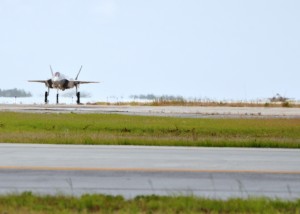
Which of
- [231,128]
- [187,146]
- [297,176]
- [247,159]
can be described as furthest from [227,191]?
[231,128]

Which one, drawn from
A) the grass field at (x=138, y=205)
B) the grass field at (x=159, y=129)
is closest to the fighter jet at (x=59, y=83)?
the grass field at (x=159, y=129)

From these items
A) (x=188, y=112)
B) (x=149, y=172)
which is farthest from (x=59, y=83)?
(x=149, y=172)

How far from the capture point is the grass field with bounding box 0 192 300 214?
9094 millimetres

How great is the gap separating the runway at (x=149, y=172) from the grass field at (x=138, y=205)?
696 mm

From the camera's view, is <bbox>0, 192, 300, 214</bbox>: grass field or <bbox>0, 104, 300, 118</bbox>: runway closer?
<bbox>0, 192, 300, 214</bbox>: grass field

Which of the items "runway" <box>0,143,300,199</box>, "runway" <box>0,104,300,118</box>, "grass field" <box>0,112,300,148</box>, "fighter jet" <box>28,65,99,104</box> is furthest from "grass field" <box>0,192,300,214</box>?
"fighter jet" <box>28,65,99,104</box>

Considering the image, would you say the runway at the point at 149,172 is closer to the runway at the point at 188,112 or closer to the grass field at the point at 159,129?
the grass field at the point at 159,129

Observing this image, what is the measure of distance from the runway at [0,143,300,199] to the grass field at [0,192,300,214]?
0.70m

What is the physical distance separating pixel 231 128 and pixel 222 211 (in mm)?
23215

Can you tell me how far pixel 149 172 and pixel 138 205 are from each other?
3.71 m

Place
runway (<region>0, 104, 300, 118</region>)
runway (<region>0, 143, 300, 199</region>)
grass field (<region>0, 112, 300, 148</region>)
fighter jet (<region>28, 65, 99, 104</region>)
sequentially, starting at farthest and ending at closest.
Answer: fighter jet (<region>28, 65, 99, 104</region>), runway (<region>0, 104, 300, 118</region>), grass field (<region>0, 112, 300, 148</region>), runway (<region>0, 143, 300, 199</region>)

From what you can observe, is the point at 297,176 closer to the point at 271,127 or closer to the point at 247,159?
the point at 247,159

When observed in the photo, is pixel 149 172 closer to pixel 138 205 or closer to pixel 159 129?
pixel 138 205

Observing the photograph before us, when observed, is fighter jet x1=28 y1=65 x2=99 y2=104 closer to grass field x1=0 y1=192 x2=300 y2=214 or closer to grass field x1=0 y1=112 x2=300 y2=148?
grass field x1=0 y1=112 x2=300 y2=148
